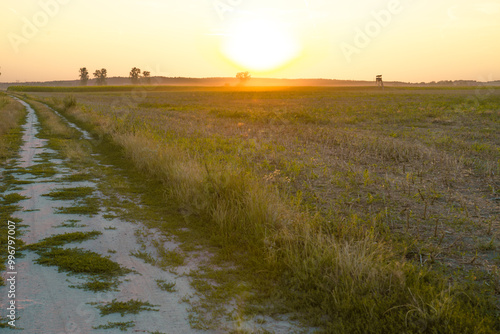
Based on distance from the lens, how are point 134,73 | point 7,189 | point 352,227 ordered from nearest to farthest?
point 352,227 < point 7,189 < point 134,73

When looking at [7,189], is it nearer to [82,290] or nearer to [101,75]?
[82,290]

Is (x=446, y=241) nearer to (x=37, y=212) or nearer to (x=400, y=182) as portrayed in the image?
(x=400, y=182)

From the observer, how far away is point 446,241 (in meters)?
6.14

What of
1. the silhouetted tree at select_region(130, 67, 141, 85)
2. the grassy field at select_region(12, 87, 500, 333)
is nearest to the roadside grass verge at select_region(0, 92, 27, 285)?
the grassy field at select_region(12, 87, 500, 333)

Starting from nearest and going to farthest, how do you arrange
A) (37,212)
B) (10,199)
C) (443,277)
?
(443,277) < (37,212) < (10,199)

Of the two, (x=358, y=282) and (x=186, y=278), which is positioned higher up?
(x=358, y=282)

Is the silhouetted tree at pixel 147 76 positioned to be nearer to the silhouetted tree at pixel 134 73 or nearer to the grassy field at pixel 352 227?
the silhouetted tree at pixel 134 73

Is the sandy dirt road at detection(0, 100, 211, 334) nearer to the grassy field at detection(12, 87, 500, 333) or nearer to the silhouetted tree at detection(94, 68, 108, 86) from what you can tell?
the grassy field at detection(12, 87, 500, 333)

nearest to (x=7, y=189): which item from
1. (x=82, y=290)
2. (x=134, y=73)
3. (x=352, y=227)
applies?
(x=82, y=290)

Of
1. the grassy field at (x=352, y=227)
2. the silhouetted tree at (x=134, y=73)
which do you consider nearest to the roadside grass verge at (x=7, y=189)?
the grassy field at (x=352, y=227)

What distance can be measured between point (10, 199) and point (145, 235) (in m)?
4.15

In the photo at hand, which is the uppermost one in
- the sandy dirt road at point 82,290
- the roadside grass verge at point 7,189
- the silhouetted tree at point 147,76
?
the silhouetted tree at point 147,76

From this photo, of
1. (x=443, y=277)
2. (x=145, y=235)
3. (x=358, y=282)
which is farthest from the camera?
(x=145, y=235)

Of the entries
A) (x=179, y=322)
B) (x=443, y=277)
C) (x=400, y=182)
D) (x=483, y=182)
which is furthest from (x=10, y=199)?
(x=483, y=182)
